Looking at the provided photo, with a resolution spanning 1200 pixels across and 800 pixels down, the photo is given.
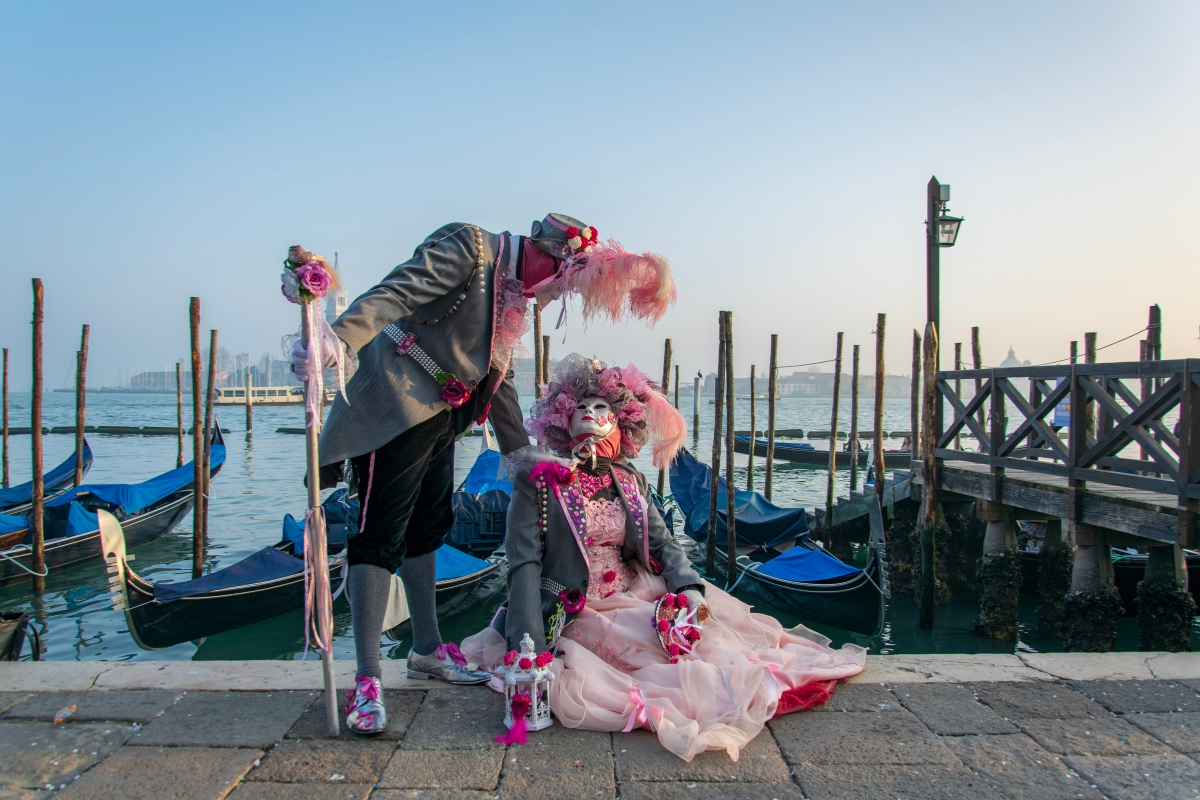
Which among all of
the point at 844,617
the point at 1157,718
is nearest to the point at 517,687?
the point at 1157,718

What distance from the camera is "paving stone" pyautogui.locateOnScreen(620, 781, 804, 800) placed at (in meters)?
1.59

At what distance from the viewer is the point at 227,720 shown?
192 cm

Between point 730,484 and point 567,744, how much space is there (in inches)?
250

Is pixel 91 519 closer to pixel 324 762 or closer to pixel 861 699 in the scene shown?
pixel 324 762

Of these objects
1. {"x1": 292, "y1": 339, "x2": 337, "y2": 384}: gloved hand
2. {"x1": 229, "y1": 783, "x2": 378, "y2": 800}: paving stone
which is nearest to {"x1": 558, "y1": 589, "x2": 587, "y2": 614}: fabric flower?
{"x1": 229, "y1": 783, "x2": 378, "y2": 800}: paving stone

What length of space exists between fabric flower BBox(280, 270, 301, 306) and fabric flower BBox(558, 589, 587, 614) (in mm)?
1170

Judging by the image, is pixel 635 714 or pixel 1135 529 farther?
pixel 1135 529

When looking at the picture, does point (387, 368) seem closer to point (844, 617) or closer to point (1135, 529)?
point (1135, 529)

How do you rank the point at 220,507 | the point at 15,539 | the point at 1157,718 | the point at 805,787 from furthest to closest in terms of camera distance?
the point at 220,507
the point at 15,539
the point at 1157,718
the point at 805,787

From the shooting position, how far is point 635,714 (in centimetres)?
190

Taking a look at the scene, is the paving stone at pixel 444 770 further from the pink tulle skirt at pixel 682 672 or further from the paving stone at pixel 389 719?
the pink tulle skirt at pixel 682 672

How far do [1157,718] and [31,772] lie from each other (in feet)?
9.03

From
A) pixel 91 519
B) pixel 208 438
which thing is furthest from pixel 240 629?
pixel 91 519

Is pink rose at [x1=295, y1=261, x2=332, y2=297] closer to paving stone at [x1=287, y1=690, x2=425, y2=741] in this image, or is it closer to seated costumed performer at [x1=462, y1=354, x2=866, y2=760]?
seated costumed performer at [x1=462, y1=354, x2=866, y2=760]
